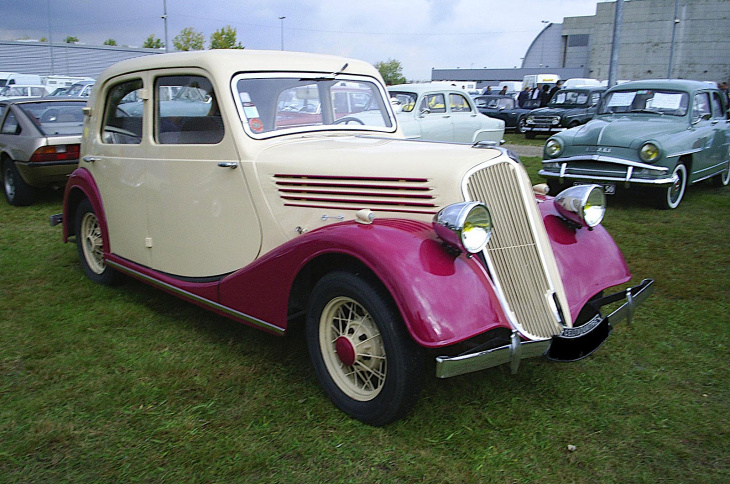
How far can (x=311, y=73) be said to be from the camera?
3.83m

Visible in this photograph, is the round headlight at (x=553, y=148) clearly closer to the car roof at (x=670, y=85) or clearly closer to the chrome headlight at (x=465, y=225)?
the car roof at (x=670, y=85)

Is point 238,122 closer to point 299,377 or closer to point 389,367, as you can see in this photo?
point 299,377

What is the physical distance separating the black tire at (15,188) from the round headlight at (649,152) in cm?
839

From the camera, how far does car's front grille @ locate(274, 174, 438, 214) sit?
290cm

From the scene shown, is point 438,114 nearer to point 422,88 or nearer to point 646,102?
point 422,88

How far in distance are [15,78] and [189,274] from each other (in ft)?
89.1

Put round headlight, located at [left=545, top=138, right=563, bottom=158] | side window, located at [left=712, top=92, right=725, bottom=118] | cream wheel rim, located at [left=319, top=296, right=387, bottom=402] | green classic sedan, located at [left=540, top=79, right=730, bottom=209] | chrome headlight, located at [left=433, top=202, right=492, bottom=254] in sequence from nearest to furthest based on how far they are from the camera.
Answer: chrome headlight, located at [left=433, top=202, right=492, bottom=254] → cream wheel rim, located at [left=319, top=296, right=387, bottom=402] → green classic sedan, located at [left=540, top=79, right=730, bottom=209] → round headlight, located at [left=545, top=138, right=563, bottom=158] → side window, located at [left=712, top=92, right=725, bottom=118]

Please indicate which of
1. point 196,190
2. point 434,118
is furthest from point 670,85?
point 196,190

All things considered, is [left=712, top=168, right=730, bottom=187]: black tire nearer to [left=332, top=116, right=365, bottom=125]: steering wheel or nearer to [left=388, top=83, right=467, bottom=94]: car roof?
[left=388, top=83, right=467, bottom=94]: car roof

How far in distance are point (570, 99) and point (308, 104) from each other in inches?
606

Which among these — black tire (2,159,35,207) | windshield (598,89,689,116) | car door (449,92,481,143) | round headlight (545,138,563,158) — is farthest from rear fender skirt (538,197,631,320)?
car door (449,92,481,143)

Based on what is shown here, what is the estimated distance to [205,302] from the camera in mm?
3631

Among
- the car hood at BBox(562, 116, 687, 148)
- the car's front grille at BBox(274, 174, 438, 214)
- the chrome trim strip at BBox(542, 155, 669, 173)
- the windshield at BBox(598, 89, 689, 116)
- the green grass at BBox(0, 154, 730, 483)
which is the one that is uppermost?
the windshield at BBox(598, 89, 689, 116)

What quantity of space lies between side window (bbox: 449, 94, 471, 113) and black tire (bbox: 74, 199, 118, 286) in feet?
26.1
